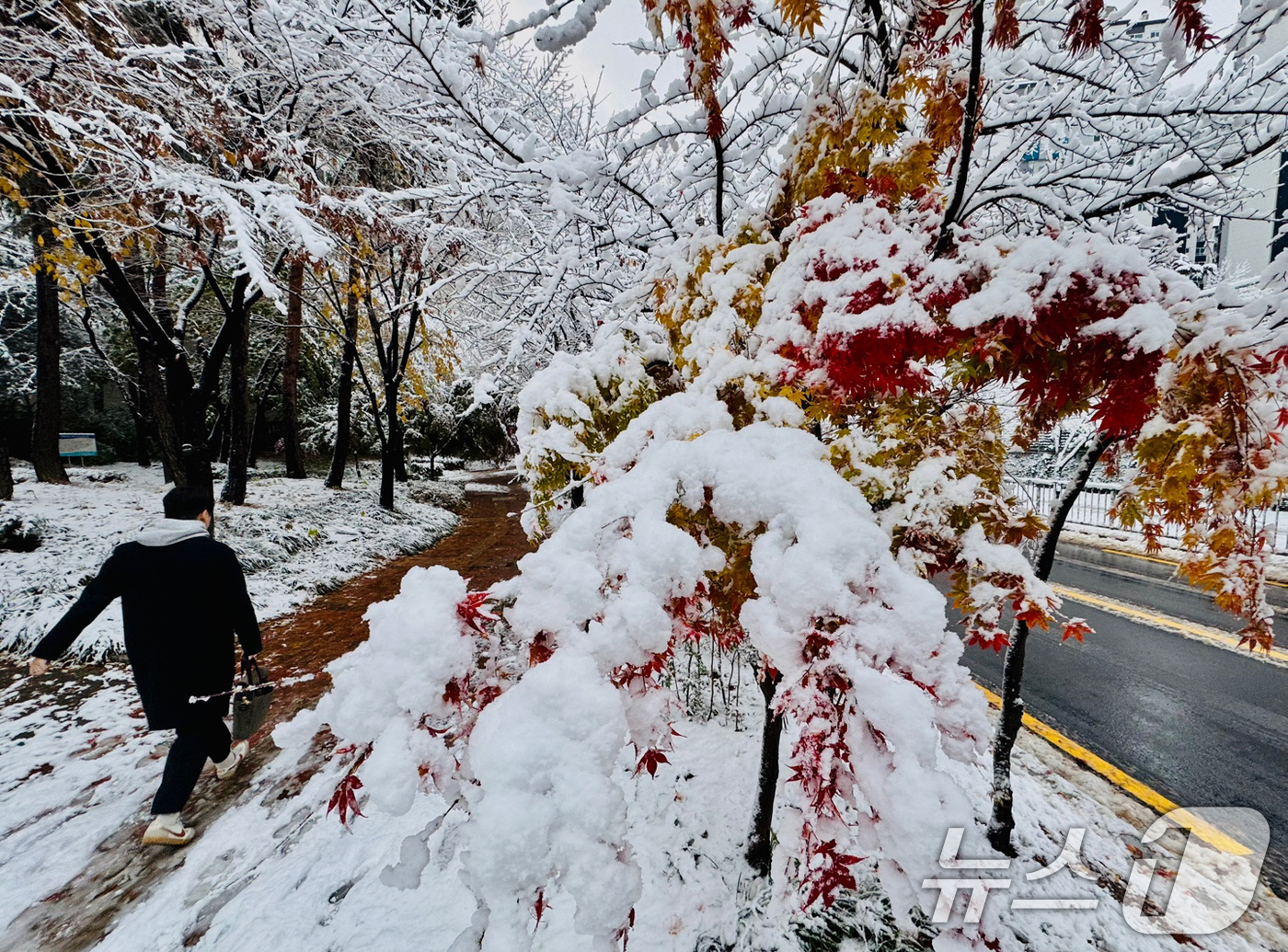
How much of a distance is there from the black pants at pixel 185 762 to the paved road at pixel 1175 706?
564cm

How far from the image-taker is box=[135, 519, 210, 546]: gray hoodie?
2.65 m

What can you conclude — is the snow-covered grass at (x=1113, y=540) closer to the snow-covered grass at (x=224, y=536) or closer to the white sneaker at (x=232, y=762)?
the white sneaker at (x=232, y=762)

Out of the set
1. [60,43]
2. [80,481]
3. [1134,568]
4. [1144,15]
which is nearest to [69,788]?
[60,43]

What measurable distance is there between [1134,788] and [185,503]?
6172 millimetres

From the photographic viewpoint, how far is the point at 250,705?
306 centimetres

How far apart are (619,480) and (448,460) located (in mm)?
22790

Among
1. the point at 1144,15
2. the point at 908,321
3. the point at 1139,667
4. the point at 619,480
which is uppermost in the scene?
the point at 1144,15

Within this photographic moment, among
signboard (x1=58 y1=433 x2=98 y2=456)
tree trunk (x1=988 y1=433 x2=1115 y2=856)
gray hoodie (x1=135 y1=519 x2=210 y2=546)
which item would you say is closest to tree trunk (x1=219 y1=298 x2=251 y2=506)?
signboard (x1=58 y1=433 x2=98 y2=456)

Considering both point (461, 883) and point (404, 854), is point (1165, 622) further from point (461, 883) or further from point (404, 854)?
point (404, 854)

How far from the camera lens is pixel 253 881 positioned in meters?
2.36

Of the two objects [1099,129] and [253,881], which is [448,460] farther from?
[1099,129]

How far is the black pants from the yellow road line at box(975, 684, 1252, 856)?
4.60 m

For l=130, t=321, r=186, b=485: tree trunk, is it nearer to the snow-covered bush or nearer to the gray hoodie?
the gray hoodie

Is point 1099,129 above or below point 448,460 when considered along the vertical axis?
above
